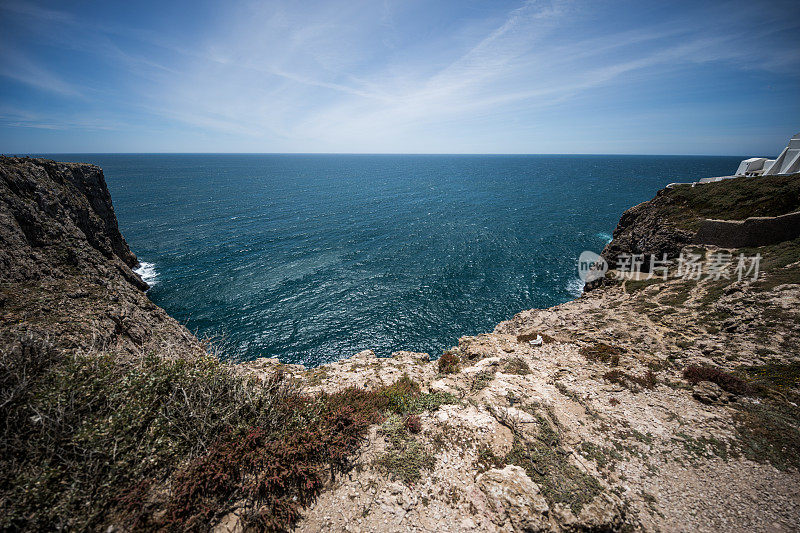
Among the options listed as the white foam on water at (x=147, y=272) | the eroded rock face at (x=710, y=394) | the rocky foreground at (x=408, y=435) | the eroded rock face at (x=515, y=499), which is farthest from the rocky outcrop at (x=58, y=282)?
the eroded rock face at (x=710, y=394)

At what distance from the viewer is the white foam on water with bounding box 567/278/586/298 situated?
4376 cm

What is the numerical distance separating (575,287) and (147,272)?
228 feet

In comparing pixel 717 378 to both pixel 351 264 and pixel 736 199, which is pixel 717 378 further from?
pixel 351 264

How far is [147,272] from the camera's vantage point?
46.4 meters

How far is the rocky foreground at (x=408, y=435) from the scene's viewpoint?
8328 mm

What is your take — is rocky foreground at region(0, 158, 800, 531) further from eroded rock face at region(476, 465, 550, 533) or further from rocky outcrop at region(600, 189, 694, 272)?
rocky outcrop at region(600, 189, 694, 272)

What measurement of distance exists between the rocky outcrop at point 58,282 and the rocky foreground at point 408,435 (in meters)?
0.27

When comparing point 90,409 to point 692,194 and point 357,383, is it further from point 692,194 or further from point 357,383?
point 692,194

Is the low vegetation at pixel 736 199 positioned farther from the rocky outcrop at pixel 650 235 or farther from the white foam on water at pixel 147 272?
the white foam on water at pixel 147 272

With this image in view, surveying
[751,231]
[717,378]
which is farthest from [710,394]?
[751,231]

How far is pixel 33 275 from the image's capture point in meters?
21.5

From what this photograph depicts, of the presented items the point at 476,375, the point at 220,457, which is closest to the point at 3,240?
the point at 220,457

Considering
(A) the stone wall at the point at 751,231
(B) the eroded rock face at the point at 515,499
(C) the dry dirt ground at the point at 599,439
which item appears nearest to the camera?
(B) the eroded rock face at the point at 515,499

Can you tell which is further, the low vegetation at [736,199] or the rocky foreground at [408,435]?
the low vegetation at [736,199]
